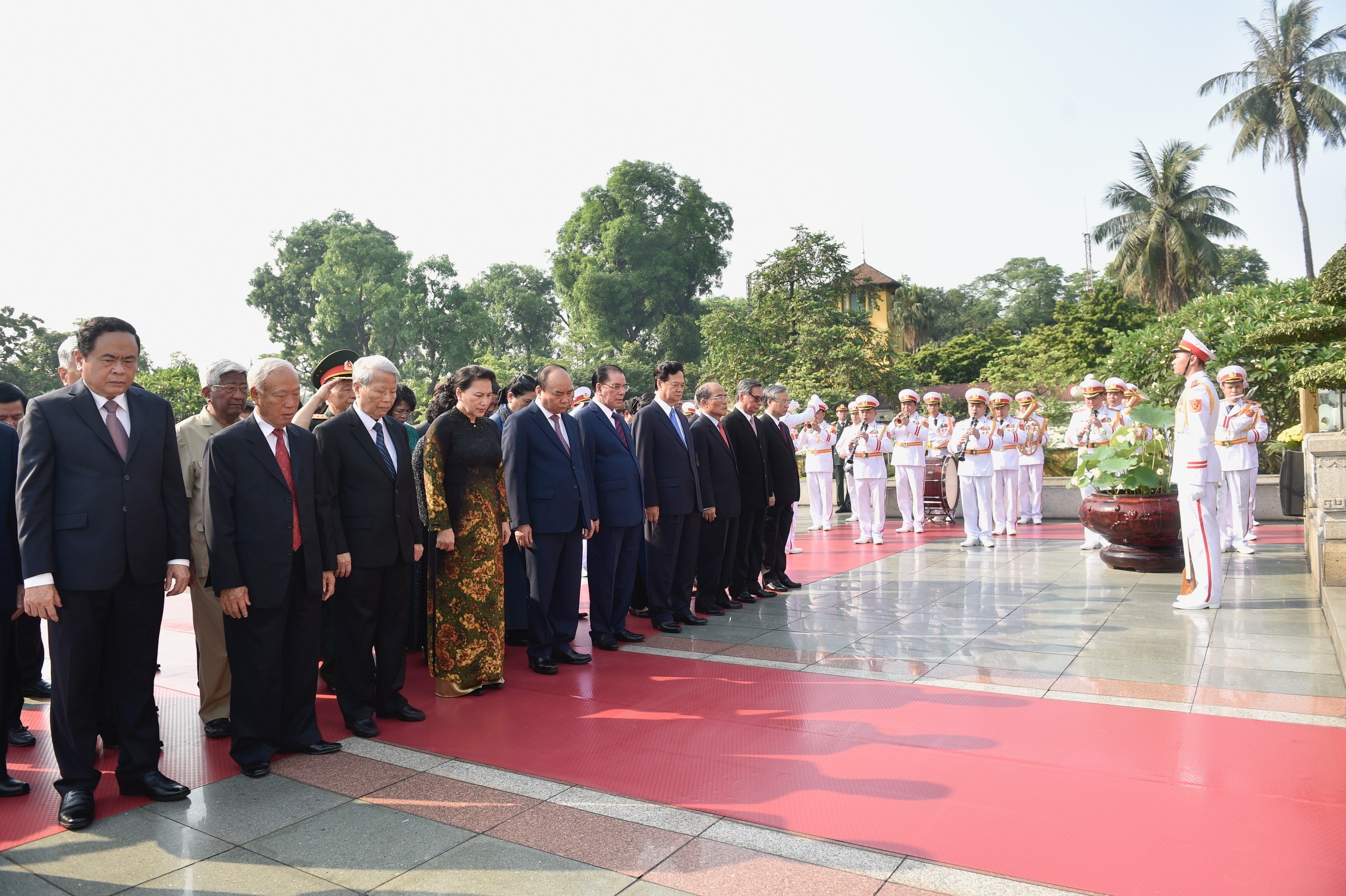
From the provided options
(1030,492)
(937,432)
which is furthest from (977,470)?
(1030,492)

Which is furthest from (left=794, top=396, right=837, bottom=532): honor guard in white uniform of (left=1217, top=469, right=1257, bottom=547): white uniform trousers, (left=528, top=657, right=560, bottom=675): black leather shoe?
(left=528, top=657, right=560, bottom=675): black leather shoe

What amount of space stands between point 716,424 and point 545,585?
2.36 m

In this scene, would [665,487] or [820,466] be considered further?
[820,466]

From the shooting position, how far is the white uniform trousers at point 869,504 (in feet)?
38.1

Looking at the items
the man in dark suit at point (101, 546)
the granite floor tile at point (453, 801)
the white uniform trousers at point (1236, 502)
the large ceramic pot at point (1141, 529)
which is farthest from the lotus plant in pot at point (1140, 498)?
the man in dark suit at point (101, 546)

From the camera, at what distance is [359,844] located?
309 cm

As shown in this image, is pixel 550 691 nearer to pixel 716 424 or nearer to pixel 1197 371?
pixel 716 424

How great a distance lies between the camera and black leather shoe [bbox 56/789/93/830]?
10.6 ft

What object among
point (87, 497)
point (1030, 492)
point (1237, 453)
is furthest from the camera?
point (1030, 492)

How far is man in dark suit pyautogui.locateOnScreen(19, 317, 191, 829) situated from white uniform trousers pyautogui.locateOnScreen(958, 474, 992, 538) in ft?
30.1

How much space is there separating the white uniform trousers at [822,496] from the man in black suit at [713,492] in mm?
6199

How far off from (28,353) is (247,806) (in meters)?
41.7

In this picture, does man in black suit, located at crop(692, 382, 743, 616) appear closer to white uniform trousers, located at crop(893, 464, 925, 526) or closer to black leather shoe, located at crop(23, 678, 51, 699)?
black leather shoe, located at crop(23, 678, 51, 699)

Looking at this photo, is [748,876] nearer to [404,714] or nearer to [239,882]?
A: [239,882]
